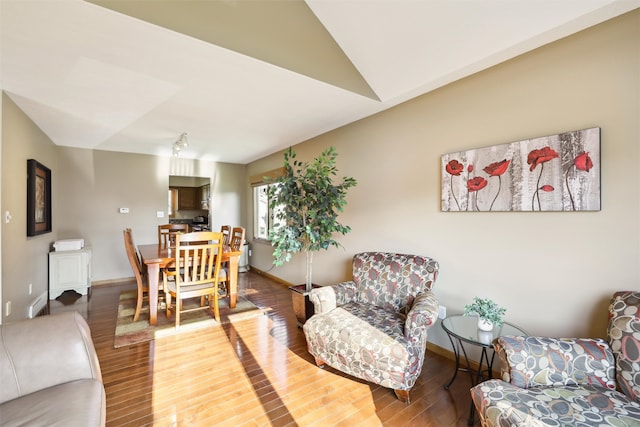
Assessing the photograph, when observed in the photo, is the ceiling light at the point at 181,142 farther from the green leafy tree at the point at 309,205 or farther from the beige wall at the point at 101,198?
the green leafy tree at the point at 309,205

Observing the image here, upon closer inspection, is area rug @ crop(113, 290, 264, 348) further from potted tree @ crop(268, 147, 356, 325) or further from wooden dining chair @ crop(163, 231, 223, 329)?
potted tree @ crop(268, 147, 356, 325)

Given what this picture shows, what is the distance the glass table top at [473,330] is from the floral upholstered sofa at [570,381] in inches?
8.1

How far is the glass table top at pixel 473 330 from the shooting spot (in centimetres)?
171

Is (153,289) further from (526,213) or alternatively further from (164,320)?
(526,213)

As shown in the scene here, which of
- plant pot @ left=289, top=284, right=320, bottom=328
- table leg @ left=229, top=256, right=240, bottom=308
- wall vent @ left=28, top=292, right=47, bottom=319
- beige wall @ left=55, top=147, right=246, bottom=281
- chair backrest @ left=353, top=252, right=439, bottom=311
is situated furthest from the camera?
beige wall @ left=55, top=147, right=246, bottom=281

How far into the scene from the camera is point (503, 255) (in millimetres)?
2092

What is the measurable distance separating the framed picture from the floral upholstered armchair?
3404mm

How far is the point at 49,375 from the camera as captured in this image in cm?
126

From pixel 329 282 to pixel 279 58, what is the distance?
8.91ft

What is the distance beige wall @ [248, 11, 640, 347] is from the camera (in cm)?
160

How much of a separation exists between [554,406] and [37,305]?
5.00 m

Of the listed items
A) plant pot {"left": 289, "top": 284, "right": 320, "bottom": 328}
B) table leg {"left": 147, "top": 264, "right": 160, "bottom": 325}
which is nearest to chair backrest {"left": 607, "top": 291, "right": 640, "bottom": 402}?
plant pot {"left": 289, "top": 284, "right": 320, "bottom": 328}

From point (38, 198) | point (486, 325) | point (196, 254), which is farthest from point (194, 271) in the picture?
point (486, 325)

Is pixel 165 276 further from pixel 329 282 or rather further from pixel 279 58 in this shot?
pixel 279 58
